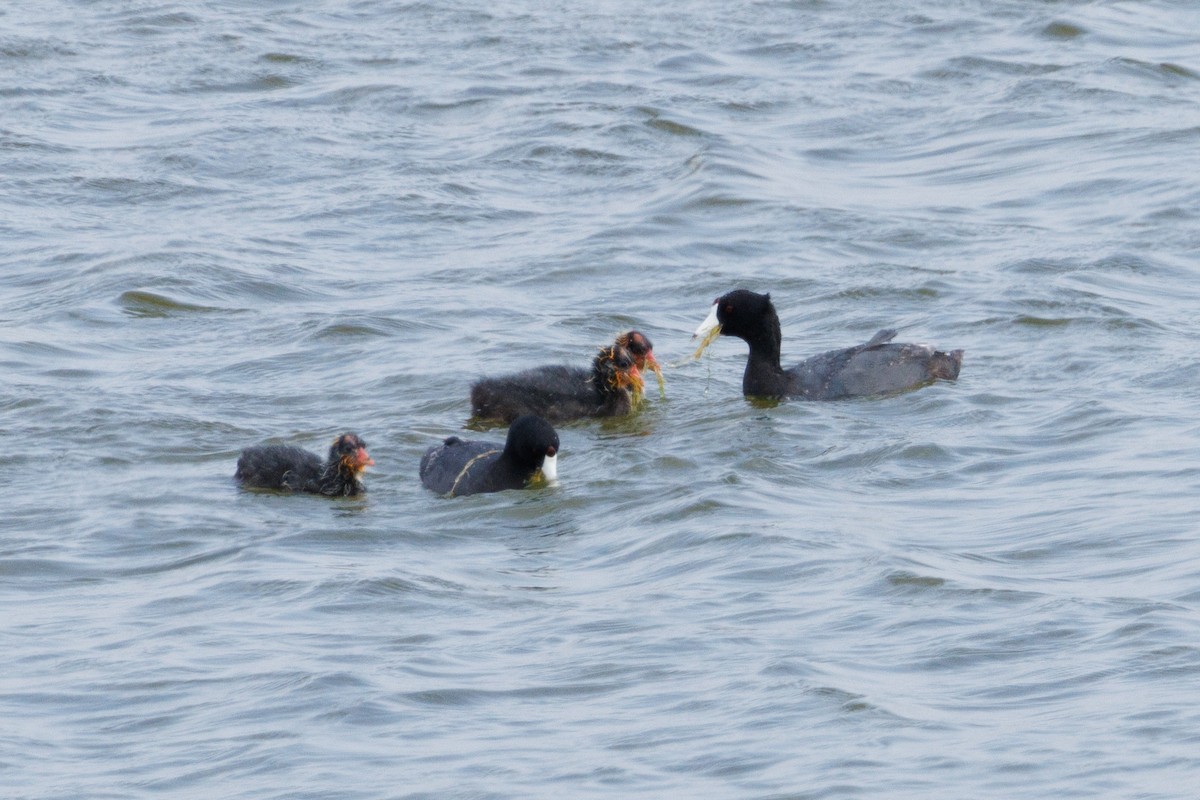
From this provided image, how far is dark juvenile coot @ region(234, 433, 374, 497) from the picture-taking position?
11.3 metres

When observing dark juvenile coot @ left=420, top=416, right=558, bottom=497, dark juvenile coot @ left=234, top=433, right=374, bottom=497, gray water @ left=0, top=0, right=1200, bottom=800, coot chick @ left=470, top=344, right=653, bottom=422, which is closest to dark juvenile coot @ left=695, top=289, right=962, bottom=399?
gray water @ left=0, top=0, right=1200, bottom=800

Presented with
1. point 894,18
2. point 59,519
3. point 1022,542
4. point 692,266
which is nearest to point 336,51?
point 894,18

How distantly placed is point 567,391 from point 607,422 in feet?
1.08

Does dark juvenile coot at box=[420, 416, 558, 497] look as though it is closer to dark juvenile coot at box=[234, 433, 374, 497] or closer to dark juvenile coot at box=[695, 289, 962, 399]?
dark juvenile coot at box=[234, 433, 374, 497]

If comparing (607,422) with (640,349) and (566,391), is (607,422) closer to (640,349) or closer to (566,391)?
(566,391)

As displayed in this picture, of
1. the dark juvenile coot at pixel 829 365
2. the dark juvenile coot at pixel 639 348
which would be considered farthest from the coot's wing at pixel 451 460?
the dark juvenile coot at pixel 829 365

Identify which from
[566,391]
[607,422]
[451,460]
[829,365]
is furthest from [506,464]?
[829,365]

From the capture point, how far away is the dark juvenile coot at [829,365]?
13148 mm

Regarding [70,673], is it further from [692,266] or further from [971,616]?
[692,266]

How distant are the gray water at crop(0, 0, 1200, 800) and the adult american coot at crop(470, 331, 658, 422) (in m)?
0.18

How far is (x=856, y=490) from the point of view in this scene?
37.1ft

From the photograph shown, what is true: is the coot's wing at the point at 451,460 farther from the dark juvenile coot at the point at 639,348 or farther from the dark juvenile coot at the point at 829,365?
the dark juvenile coot at the point at 829,365

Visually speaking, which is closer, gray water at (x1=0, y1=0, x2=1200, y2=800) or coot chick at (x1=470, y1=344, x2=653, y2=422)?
gray water at (x1=0, y1=0, x2=1200, y2=800)

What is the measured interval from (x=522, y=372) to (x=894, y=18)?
42.5ft
